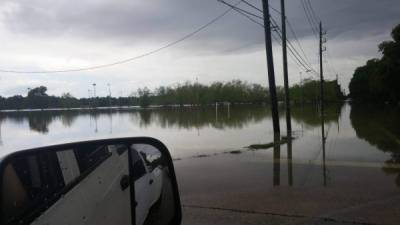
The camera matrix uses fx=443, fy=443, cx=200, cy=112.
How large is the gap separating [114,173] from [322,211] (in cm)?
494

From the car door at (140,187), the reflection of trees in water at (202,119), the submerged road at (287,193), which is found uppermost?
the car door at (140,187)

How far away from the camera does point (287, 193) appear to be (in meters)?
8.28

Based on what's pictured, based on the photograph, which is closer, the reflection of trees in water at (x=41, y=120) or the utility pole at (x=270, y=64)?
the utility pole at (x=270, y=64)

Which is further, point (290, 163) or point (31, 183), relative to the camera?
point (290, 163)

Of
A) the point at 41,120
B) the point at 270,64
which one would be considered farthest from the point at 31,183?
the point at 41,120

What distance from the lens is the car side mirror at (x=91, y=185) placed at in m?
2.10

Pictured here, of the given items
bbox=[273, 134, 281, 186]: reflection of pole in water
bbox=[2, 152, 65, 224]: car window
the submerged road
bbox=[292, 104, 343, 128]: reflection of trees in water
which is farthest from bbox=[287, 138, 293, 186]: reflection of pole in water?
bbox=[292, 104, 343, 128]: reflection of trees in water

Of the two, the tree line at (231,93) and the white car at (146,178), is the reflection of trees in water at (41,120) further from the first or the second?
the tree line at (231,93)

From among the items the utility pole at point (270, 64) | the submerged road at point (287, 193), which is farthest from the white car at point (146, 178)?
the utility pole at point (270, 64)

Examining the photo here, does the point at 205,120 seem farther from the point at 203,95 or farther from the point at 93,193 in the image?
the point at 203,95

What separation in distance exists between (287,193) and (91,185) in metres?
6.37

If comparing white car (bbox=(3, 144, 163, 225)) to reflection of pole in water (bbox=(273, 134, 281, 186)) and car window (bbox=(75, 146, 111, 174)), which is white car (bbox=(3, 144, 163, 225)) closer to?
car window (bbox=(75, 146, 111, 174))

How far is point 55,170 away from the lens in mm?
2318

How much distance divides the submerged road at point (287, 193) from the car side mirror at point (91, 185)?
363 cm
